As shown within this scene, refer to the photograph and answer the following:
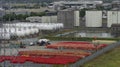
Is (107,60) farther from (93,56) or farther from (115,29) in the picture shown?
(115,29)

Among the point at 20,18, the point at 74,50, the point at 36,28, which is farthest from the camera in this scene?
the point at 20,18

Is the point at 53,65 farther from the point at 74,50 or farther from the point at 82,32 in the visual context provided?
the point at 82,32

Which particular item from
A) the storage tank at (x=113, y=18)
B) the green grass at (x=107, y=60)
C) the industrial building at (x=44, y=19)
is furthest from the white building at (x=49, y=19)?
the green grass at (x=107, y=60)

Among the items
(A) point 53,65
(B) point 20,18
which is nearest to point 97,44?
(A) point 53,65

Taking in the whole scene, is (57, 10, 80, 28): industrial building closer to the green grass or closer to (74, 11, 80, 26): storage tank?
(74, 11, 80, 26): storage tank

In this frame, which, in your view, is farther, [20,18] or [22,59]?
[20,18]
